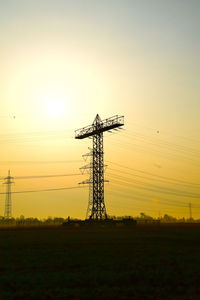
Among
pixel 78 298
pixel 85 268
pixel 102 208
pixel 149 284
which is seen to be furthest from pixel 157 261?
pixel 102 208

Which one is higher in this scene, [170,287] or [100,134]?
[100,134]

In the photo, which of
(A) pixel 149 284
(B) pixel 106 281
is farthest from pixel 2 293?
(A) pixel 149 284

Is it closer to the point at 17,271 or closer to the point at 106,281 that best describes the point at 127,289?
the point at 106,281

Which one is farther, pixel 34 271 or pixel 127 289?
pixel 34 271

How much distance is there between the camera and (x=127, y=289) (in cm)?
1287

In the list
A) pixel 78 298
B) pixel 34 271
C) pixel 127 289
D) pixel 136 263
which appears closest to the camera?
pixel 78 298

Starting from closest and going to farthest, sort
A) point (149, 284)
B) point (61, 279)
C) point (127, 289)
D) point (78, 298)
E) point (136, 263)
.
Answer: point (78, 298) < point (127, 289) < point (149, 284) < point (61, 279) < point (136, 263)

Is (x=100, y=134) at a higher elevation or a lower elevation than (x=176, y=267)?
higher

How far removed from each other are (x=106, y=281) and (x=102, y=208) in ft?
200

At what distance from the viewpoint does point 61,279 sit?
48.0ft

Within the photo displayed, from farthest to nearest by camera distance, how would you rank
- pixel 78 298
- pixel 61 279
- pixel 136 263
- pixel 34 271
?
1. pixel 136 263
2. pixel 34 271
3. pixel 61 279
4. pixel 78 298

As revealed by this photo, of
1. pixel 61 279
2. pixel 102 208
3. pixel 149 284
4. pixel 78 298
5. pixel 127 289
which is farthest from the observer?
pixel 102 208

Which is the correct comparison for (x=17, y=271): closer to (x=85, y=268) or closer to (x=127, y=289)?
(x=85, y=268)

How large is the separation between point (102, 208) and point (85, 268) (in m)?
58.0
